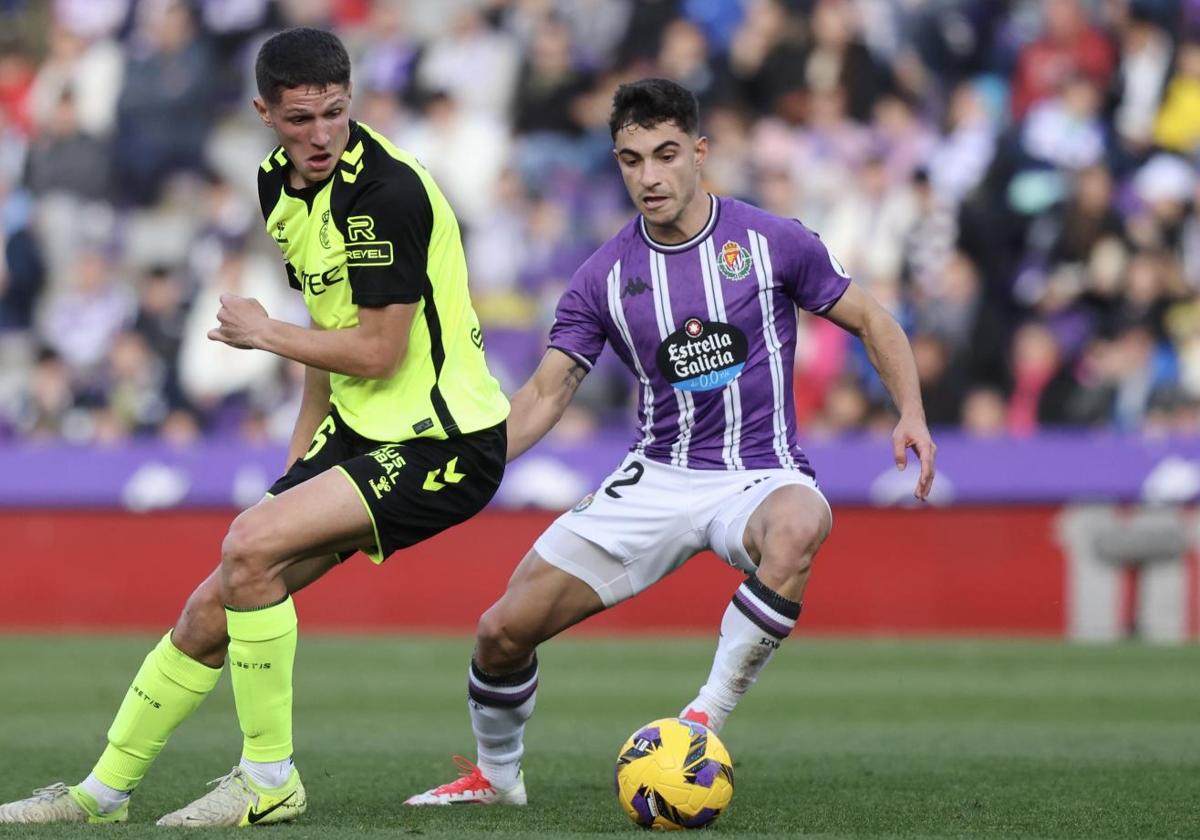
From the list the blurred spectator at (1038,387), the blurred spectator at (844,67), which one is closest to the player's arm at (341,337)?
the blurred spectator at (1038,387)

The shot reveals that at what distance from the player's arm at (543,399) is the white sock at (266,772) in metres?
1.33

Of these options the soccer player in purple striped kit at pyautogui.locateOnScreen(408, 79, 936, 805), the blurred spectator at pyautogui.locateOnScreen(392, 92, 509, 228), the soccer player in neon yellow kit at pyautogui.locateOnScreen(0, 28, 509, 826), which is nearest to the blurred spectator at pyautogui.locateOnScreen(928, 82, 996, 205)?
the blurred spectator at pyautogui.locateOnScreen(392, 92, 509, 228)

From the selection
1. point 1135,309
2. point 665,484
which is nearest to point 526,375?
point 1135,309

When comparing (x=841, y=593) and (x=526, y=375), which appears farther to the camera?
(x=526, y=375)

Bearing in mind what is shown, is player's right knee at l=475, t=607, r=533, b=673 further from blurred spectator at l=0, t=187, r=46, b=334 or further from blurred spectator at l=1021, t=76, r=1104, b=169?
blurred spectator at l=0, t=187, r=46, b=334

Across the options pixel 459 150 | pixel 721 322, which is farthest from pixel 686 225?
pixel 459 150

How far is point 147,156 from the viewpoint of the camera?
17953mm

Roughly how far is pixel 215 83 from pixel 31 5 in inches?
118

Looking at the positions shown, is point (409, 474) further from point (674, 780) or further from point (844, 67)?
point (844, 67)

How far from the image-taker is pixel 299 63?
5730 millimetres

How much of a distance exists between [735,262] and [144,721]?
8.15ft

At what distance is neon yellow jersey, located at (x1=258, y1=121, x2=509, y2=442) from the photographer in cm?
584

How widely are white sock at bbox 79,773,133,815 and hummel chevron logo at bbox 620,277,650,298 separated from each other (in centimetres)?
237

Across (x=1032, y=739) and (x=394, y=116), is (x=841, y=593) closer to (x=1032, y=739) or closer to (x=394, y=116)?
(x=1032, y=739)
